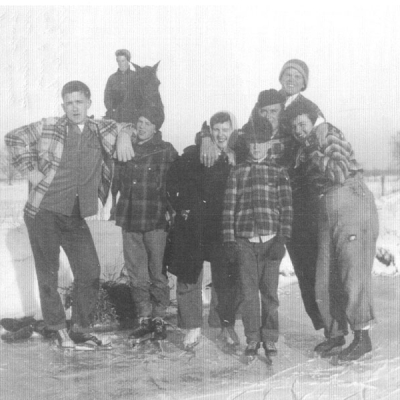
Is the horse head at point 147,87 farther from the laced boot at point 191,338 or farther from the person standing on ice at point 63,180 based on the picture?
the laced boot at point 191,338

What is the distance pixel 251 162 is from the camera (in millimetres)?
2623

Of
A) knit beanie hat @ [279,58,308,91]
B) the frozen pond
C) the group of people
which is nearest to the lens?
the frozen pond

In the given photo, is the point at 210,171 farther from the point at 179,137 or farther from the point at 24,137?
the point at 24,137

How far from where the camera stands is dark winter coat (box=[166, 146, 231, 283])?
2678mm

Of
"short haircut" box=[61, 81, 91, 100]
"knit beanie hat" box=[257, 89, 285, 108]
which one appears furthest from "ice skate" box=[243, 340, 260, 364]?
"short haircut" box=[61, 81, 91, 100]

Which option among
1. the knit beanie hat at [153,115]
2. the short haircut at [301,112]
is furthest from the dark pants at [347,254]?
the knit beanie hat at [153,115]

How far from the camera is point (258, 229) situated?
2.57 metres

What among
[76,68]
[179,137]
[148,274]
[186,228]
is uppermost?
[76,68]

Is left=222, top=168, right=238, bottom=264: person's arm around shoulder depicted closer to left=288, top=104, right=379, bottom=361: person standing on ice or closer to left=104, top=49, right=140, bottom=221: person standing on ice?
left=288, top=104, right=379, bottom=361: person standing on ice

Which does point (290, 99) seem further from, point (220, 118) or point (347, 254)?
point (347, 254)

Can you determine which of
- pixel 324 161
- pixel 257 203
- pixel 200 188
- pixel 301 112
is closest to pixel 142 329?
pixel 200 188

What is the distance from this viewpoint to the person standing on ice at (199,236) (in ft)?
8.80

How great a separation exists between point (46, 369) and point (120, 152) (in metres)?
1.17

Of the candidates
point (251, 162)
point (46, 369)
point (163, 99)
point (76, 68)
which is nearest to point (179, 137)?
point (163, 99)
